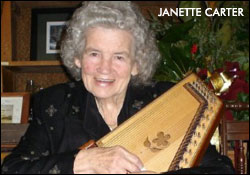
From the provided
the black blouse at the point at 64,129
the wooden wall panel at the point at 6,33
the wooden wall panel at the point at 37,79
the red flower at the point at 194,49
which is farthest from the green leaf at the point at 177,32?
the wooden wall panel at the point at 6,33

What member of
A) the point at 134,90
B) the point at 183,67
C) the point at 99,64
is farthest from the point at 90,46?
the point at 183,67

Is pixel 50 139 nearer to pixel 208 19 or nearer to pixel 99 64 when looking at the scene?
pixel 99 64

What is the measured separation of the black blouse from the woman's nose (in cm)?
18

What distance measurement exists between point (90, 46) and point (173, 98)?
1.16ft

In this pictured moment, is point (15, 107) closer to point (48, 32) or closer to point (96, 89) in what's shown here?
point (48, 32)

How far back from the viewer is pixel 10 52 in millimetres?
2197

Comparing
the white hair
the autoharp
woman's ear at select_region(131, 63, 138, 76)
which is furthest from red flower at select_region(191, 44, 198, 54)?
the autoharp

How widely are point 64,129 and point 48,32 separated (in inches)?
43.0

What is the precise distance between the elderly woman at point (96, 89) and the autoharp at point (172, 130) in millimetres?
123

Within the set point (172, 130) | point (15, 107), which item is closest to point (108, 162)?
point (172, 130)

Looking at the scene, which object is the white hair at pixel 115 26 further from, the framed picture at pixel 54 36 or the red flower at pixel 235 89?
the framed picture at pixel 54 36

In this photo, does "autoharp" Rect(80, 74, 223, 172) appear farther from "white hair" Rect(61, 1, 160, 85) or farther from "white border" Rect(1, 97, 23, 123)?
"white border" Rect(1, 97, 23, 123)

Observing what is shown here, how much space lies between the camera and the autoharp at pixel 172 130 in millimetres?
1074

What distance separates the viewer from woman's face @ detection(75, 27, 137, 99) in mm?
1276
